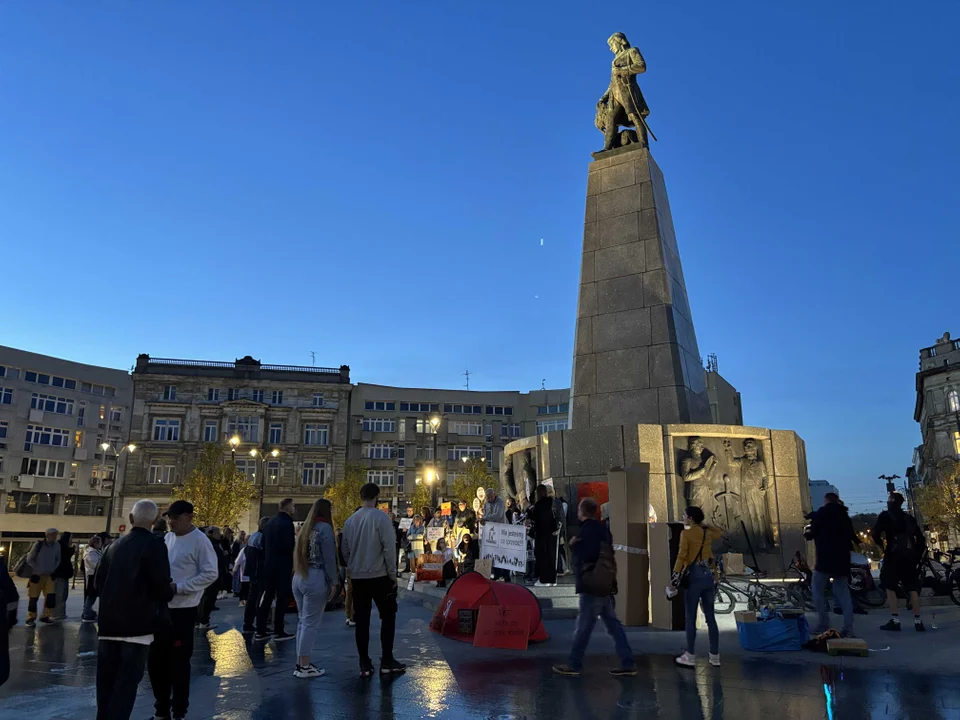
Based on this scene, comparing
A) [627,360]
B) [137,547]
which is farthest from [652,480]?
[137,547]

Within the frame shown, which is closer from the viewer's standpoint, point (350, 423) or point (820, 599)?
point (820, 599)

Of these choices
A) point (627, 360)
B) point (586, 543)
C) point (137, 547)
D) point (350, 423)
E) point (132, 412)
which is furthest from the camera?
point (350, 423)

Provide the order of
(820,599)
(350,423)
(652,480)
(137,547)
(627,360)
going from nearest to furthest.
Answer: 1. (137,547)
2. (820,599)
3. (652,480)
4. (627,360)
5. (350,423)

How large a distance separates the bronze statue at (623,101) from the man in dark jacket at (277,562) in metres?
11.6

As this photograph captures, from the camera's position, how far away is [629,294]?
47.8 feet

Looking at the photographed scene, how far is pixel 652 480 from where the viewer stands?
12.1 meters

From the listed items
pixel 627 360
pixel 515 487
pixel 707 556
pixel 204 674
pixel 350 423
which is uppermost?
pixel 350 423

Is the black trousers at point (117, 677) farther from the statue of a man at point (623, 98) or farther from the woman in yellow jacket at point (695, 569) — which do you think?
the statue of a man at point (623, 98)

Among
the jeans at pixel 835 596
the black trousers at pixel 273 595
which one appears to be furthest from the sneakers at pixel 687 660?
the black trousers at pixel 273 595

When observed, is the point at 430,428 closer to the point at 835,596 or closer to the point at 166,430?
the point at 166,430

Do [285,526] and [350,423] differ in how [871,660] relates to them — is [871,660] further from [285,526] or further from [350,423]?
[350,423]

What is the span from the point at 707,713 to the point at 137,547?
431 cm

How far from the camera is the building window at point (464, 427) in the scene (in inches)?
2559

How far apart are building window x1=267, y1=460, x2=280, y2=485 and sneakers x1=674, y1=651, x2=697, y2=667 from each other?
2126 inches
